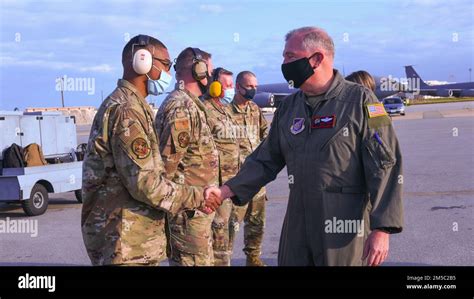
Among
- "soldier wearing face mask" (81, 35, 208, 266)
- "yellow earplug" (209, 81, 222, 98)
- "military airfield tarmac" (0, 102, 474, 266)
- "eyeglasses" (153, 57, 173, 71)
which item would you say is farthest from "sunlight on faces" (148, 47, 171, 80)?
"military airfield tarmac" (0, 102, 474, 266)

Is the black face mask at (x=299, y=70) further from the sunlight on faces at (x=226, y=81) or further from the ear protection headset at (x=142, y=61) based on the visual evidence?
the sunlight on faces at (x=226, y=81)

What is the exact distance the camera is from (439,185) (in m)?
11.2

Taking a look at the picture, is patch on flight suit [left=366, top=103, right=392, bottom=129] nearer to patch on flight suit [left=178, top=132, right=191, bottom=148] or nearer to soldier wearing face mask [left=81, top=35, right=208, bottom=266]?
soldier wearing face mask [left=81, top=35, right=208, bottom=266]

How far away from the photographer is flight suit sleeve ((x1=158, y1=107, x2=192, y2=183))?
4363mm

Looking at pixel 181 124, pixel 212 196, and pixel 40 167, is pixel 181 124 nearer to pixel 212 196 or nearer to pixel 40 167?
pixel 212 196

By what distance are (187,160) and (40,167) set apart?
6.27 meters

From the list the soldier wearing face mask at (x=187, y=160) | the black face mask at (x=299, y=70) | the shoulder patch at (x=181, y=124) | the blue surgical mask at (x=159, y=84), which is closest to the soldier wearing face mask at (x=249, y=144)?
the soldier wearing face mask at (x=187, y=160)

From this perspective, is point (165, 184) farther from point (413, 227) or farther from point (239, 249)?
point (413, 227)

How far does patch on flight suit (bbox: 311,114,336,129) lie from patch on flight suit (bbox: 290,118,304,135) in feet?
0.27

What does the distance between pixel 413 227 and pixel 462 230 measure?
63 cm

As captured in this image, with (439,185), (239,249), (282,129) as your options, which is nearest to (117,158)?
(282,129)

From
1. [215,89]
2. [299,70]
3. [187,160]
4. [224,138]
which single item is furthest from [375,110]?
[215,89]

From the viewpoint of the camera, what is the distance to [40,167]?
33.0ft

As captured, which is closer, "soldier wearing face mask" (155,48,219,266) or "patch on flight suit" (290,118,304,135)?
"patch on flight suit" (290,118,304,135)
